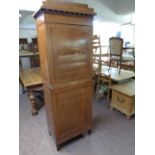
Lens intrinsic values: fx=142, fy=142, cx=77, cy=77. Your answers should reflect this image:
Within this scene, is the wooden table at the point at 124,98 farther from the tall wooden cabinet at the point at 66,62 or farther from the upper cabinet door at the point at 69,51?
the upper cabinet door at the point at 69,51

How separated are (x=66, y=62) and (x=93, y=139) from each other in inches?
46.5

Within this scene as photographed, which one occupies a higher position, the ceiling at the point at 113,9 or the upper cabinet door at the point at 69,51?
the ceiling at the point at 113,9

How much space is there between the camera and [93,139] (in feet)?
6.63

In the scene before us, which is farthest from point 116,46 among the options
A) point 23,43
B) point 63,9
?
point 23,43

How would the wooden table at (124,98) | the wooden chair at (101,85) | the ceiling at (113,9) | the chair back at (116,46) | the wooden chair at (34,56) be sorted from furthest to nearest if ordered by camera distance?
the ceiling at (113,9), the wooden chair at (34,56), the chair back at (116,46), the wooden chair at (101,85), the wooden table at (124,98)

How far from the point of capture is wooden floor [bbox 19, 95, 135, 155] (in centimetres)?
182

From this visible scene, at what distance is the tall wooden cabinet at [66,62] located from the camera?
4.80 feet

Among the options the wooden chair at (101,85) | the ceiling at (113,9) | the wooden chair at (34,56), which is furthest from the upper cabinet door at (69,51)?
the ceiling at (113,9)

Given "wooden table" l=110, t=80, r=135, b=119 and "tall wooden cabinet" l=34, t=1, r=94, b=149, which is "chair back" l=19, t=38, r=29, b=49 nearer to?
"tall wooden cabinet" l=34, t=1, r=94, b=149

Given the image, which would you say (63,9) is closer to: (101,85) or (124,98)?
(124,98)

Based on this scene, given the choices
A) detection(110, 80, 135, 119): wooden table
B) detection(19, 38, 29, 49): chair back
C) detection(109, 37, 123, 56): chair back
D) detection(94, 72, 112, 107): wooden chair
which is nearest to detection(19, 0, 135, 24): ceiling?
detection(19, 38, 29, 49): chair back

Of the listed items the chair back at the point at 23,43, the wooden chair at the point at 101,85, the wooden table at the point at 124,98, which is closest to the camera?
the wooden table at the point at 124,98

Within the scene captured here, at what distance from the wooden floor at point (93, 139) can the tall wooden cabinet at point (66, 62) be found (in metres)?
0.17
